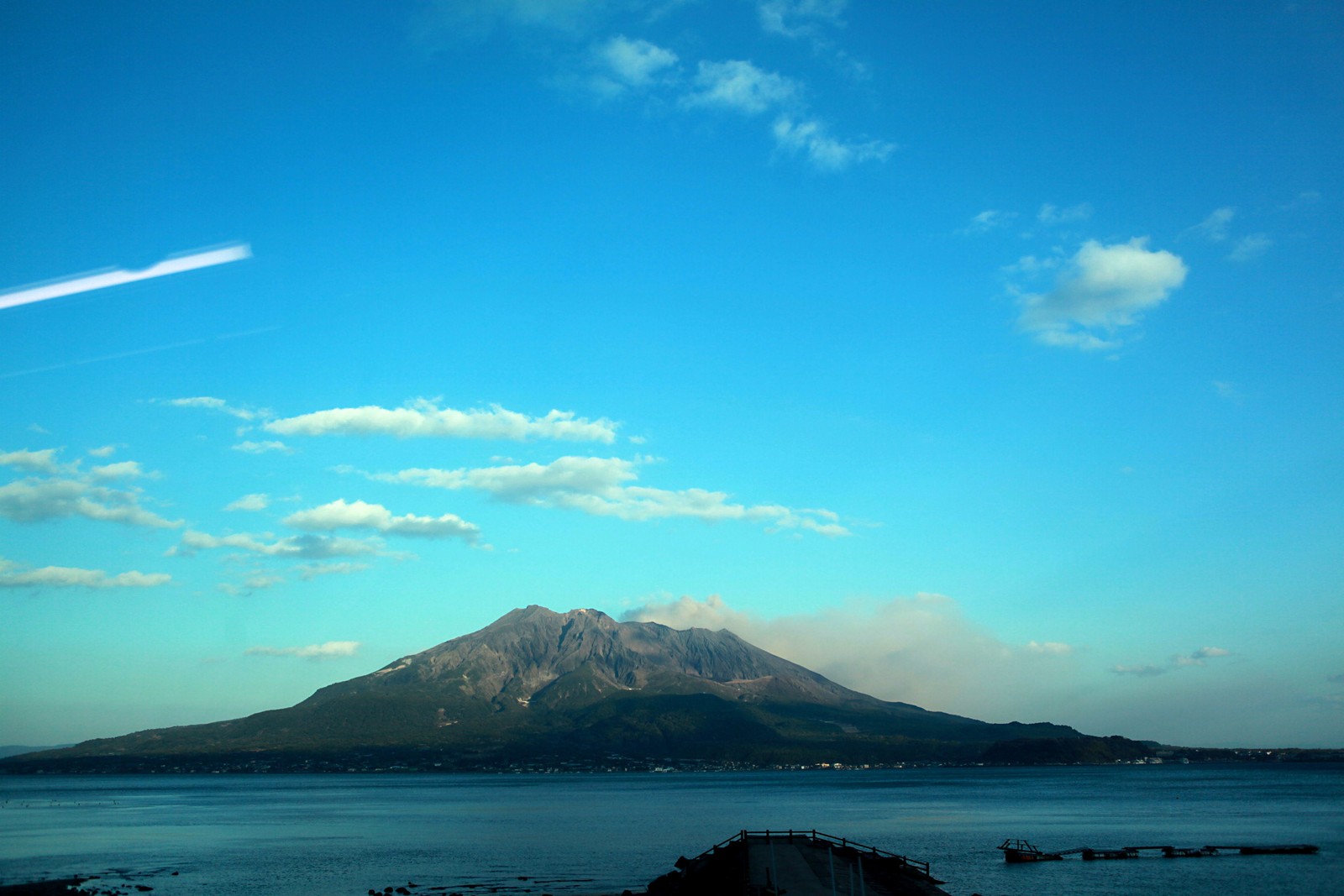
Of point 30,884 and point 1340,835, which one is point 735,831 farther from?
point 30,884

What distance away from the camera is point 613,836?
92.8m

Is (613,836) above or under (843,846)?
under

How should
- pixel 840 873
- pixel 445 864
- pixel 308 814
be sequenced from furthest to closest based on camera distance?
pixel 308 814
pixel 445 864
pixel 840 873

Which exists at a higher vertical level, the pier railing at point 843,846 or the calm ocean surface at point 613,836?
the pier railing at point 843,846

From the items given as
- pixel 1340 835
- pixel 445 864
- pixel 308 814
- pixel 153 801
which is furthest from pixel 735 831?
pixel 153 801

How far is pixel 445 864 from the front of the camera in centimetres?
7150

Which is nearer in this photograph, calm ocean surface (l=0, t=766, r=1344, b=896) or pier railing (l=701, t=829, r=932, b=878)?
pier railing (l=701, t=829, r=932, b=878)

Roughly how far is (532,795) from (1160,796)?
109819mm

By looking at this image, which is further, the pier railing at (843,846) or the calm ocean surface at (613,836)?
the calm ocean surface at (613,836)

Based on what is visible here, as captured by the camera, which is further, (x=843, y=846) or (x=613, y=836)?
(x=613, y=836)

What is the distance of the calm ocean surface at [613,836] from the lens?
61469mm

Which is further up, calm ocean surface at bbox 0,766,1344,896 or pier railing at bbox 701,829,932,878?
pier railing at bbox 701,829,932,878

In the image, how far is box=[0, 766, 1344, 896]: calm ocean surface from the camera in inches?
2420

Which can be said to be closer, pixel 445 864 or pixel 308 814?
pixel 445 864
